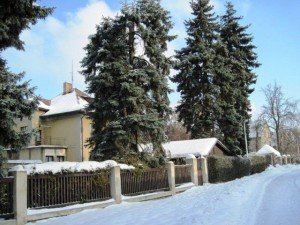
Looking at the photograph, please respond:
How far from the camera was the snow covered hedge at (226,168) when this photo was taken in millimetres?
31031

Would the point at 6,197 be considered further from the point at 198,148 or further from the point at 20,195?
the point at 198,148

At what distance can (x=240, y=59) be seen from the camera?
45750 mm

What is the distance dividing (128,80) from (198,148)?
14.0 meters

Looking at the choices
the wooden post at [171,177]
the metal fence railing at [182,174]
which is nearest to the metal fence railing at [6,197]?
the wooden post at [171,177]

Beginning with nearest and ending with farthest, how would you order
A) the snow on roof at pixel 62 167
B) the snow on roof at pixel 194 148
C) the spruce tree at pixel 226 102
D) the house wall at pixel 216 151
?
the snow on roof at pixel 62 167, the snow on roof at pixel 194 148, the house wall at pixel 216 151, the spruce tree at pixel 226 102

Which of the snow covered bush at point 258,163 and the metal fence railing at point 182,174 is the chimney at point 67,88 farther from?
the metal fence railing at point 182,174

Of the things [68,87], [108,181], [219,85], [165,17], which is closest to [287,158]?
[219,85]

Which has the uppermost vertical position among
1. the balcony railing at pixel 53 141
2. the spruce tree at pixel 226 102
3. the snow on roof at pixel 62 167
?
the spruce tree at pixel 226 102

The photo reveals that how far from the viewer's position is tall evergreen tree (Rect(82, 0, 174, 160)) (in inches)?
958

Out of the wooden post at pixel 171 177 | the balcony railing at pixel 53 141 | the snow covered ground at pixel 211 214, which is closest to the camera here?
the snow covered ground at pixel 211 214

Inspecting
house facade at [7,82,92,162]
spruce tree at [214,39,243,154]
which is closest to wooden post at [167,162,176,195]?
spruce tree at [214,39,243,154]

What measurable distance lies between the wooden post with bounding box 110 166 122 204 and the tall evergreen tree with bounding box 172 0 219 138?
23.9 m

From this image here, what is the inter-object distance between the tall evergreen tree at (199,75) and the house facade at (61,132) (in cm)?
1079

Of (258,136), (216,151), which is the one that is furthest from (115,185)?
(258,136)
